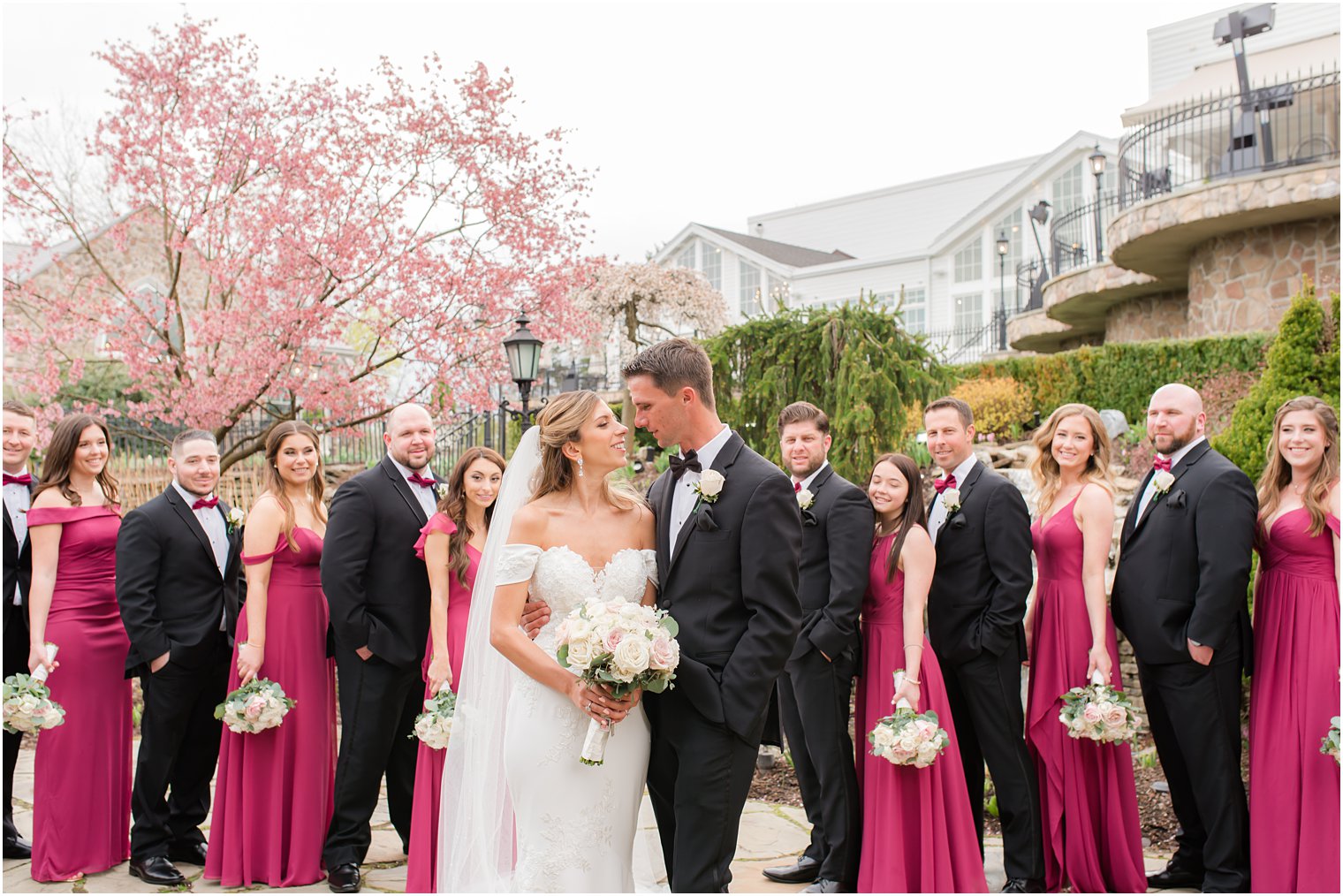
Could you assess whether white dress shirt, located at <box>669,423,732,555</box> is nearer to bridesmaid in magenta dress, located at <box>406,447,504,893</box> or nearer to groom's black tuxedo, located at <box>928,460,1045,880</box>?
bridesmaid in magenta dress, located at <box>406,447,504,893</box>

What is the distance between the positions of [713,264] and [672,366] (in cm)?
3239

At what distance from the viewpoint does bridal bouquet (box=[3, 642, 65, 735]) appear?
16.0 feet

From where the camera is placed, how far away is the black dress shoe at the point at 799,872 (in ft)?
16.6

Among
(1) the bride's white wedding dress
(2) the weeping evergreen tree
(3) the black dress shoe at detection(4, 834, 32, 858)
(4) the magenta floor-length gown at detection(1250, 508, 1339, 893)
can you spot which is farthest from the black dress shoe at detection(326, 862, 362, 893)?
(2) the weeping evergreen tree

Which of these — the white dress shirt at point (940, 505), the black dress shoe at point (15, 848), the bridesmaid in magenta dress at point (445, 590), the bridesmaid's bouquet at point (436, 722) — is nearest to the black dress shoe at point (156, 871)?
the black dress shoe at point (15, 848)

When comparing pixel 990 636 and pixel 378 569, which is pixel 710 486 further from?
pixel 378 569

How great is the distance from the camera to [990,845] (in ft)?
18.4

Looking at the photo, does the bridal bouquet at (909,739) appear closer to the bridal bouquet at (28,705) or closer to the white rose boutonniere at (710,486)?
the white rose boutonniere at (710,486)

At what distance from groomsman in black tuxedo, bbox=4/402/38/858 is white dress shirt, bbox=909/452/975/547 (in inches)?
191

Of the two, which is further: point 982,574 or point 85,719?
point 85,719

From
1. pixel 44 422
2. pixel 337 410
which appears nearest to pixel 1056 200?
pixel 337 410

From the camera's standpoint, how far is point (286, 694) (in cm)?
519

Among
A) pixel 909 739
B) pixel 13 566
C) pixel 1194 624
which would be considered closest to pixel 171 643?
pixel 13 566

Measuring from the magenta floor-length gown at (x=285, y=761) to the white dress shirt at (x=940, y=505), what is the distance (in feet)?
10.2
